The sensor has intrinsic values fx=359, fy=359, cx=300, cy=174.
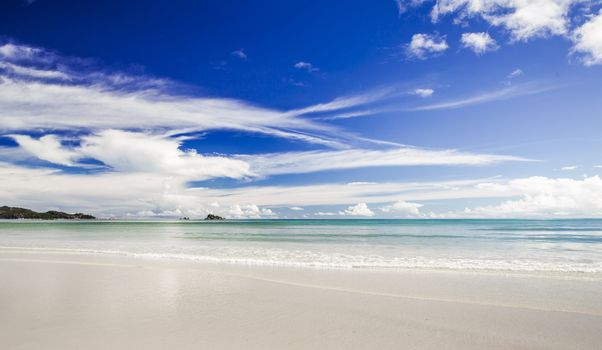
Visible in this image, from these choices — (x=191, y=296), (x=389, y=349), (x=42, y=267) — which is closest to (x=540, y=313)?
(x=389, y=349)

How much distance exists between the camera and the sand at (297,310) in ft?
19.6

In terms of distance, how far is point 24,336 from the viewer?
6.02 metres

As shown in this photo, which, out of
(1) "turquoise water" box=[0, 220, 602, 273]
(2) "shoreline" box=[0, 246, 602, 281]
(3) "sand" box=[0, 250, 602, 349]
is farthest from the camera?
(1) "turquoise water" box=[0, 220, 602, 273]

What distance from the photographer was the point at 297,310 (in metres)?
7.91

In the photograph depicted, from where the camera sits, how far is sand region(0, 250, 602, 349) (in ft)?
19.6

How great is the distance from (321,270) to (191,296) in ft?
19.9

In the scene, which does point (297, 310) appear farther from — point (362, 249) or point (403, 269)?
point (362, 249)

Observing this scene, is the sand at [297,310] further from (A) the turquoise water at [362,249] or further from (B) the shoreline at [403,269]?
(A) the turquoise water at [362,249]

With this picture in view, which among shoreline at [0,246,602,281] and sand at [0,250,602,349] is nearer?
sand at [0,250,602,349]

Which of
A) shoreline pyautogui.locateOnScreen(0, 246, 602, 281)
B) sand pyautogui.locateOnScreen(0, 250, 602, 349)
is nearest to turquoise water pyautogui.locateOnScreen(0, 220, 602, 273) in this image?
shoreline pyautogui.locateOnScreen(0, 246, 602, 281)

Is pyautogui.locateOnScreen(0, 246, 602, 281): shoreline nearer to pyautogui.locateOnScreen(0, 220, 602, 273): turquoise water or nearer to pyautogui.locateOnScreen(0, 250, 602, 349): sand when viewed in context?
pyautogui.locateOnScreen(0, 220, 602, 273): turquoise water

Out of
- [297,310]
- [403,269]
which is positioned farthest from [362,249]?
[297,310]

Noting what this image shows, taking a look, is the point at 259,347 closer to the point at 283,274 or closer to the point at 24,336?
the point at 24,336

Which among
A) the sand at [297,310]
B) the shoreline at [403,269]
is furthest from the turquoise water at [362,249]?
the sand at [297,310]
